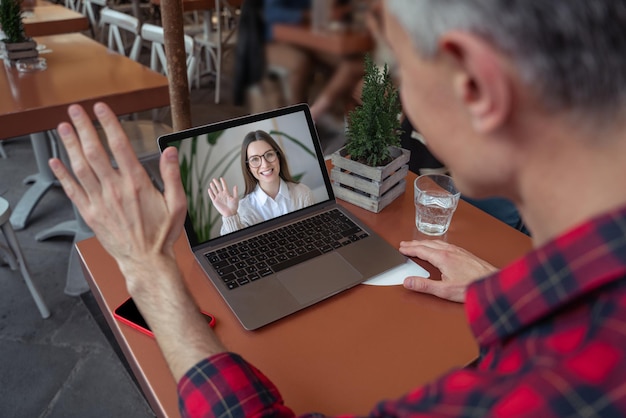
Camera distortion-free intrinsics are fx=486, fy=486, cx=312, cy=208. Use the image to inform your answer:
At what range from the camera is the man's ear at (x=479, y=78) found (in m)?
0.35

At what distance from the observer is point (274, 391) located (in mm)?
588

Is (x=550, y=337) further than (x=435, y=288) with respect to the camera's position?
No

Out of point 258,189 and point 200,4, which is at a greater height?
point 258,189

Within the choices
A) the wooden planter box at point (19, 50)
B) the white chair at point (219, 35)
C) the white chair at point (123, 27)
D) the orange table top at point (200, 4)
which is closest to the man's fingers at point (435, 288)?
the wooden planter box at point (19, 50)

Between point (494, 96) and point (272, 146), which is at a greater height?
point (494, 96)

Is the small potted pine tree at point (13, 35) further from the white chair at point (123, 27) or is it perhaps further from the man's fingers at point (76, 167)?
the man's fingers at point (76, 167)

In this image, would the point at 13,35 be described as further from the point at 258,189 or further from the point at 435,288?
the point at 435,288

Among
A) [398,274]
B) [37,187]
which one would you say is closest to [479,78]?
[398,274]

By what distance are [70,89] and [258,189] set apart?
1073 mm

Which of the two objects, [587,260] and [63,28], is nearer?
[587,260]

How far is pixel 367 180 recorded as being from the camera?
3.21ft

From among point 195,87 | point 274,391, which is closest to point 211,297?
point 274,391

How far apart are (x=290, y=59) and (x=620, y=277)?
355 mm

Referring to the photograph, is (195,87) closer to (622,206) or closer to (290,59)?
(290,59)
